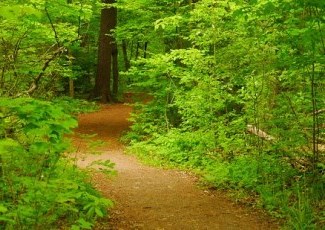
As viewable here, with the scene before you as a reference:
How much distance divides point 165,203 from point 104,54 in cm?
1621

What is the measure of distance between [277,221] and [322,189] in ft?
4.03

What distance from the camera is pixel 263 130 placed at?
10.1 m

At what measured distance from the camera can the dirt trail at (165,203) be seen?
23.8ft

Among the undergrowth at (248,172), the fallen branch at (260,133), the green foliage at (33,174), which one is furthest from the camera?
the fallen branch at (260,133)

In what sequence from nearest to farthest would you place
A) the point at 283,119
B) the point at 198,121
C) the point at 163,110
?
the point at 283,119 < the point at 198,121 < the point at 163,110

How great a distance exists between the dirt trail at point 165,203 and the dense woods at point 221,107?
1.61 feet

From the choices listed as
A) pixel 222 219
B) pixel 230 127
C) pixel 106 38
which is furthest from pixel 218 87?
pixel 106 38

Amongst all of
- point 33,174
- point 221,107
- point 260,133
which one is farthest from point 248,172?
point 33,174

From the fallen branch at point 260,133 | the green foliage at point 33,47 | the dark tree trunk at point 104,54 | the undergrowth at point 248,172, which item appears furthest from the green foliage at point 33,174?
the dark tree trunk at point 104,54

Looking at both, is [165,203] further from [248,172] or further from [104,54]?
[104,54]

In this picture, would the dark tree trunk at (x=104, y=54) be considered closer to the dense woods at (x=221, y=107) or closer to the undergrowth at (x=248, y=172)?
the dense woods at (x=221, y=107)

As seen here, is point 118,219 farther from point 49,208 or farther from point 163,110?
point 163,110

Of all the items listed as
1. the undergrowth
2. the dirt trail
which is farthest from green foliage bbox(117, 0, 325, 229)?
the dirt trail

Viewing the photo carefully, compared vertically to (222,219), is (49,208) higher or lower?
higher
